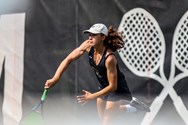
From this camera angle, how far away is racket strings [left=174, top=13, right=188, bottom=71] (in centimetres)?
657

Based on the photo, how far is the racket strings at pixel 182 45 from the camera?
21.6ft

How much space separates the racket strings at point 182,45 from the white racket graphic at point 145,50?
0.17 meters

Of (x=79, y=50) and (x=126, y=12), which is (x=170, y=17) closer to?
(x=126, y=12)

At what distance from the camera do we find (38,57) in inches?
287

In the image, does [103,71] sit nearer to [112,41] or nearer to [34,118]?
[112,41]

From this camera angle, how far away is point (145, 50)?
6750mm

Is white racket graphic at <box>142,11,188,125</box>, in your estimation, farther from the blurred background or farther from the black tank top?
the black tank top

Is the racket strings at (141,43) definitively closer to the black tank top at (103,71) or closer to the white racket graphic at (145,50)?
the white racket graphic at (145,50)

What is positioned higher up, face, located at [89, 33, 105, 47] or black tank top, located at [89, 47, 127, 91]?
face, located at [89, 33, 105, 47]

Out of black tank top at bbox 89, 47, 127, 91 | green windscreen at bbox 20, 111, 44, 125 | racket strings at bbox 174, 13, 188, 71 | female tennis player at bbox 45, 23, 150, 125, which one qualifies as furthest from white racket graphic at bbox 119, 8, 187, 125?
green windscreen at bbox 20, 111, 44, 125

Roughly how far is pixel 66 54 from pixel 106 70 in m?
1.86

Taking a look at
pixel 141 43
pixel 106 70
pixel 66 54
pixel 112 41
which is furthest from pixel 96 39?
pixel 66 54

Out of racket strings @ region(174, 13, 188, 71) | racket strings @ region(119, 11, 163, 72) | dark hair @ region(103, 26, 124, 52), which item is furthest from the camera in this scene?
racket strings @ region(119, 11, 163, 72)

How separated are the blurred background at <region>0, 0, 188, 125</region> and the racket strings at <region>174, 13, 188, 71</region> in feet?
0.19
